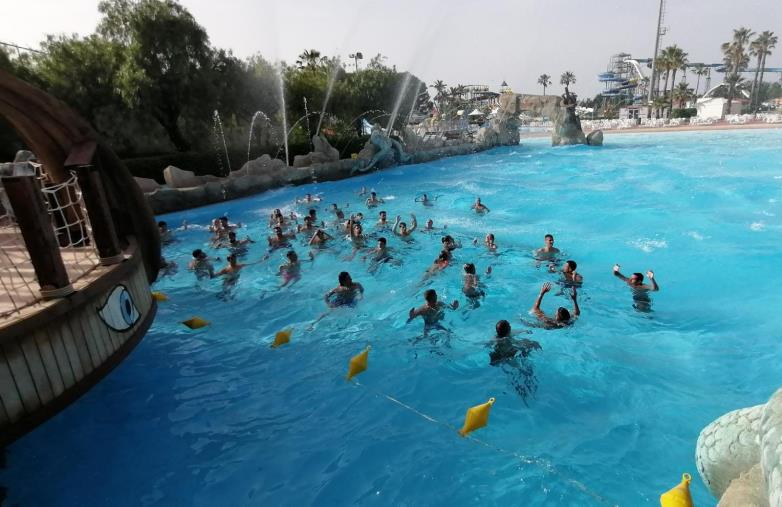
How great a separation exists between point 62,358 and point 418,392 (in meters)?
4.33

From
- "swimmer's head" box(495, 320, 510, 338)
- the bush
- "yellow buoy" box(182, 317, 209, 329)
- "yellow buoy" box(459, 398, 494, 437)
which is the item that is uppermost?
the bush

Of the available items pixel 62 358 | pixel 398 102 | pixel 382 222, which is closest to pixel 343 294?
pixel 62 358

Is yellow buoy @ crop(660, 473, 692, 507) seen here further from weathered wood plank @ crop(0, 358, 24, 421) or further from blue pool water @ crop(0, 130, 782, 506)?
weathered wood plank @ crop(0, 358, 24, 421)

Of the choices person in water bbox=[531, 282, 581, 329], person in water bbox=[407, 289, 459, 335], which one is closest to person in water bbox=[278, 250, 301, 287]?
person in water bbox=[407, 289, 459, 335]

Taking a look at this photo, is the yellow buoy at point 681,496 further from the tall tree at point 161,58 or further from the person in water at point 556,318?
the tall tree at point 161,58

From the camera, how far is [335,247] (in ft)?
42.7

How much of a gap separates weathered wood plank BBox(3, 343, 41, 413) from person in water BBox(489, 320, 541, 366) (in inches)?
212

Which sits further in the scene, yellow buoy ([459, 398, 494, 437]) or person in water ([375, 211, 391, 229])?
person in water ([375, 211, 391, 229])

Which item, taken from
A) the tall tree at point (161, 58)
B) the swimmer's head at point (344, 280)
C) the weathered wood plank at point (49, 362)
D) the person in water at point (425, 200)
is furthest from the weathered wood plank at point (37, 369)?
the tall tree at point (161, 58)

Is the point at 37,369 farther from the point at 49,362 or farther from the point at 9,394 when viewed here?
the point at 9,394

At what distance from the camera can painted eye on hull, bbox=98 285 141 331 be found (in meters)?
4.95

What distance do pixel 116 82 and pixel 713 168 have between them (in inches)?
1229

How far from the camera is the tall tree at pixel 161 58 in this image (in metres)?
22.0

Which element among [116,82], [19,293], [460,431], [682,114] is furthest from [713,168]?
[682,114]
